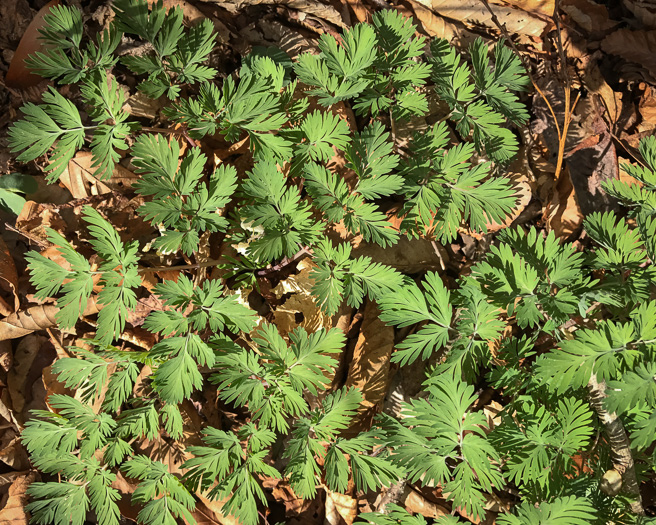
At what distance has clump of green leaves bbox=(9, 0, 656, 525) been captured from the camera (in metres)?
2.03

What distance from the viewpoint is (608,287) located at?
6.93ft

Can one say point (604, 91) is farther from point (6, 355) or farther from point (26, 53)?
point (6, 355)

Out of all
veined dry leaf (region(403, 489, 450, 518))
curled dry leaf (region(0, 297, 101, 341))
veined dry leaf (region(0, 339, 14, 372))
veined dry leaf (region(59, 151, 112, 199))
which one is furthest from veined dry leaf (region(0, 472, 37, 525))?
veined dry leaf (region(403, 489, 450, 518))

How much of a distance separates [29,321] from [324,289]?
1.64 metres

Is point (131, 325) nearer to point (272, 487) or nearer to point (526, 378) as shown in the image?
point (272, 487)

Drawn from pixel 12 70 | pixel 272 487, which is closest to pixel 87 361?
pixel 272 487

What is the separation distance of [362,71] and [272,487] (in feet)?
6.83

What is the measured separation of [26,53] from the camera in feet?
9.06

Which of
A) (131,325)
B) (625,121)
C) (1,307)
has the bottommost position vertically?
(1,307)

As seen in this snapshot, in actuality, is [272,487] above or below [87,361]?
below

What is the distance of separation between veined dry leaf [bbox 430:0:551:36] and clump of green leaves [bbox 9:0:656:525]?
30.5 inches

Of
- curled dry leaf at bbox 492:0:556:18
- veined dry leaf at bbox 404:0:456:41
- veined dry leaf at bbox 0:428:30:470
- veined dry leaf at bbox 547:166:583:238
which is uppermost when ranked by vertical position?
curled dry leaf at bbox 492:0:556:18

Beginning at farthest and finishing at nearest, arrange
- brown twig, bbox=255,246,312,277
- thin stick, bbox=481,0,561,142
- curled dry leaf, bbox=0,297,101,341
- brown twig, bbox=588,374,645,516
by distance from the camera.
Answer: thin stick, bbox=481,0,561,142 → curled dry leaf, bbox=0,297,101,341 → brown twig, bbox=255,246,312,277 → brown twig, bbox=588,374,645,516

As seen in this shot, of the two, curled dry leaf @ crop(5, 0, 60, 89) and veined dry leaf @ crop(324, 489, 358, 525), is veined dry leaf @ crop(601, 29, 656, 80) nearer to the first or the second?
veined dry leaf @ crop(324, 489, 358, 525)
